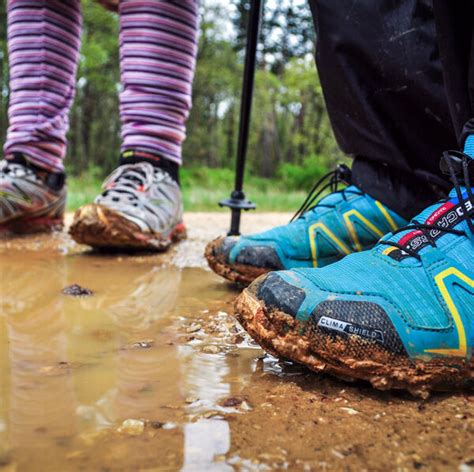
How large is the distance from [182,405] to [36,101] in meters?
1.61

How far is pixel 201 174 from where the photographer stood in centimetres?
1453

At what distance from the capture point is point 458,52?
868 mm

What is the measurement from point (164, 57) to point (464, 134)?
1.14 metres

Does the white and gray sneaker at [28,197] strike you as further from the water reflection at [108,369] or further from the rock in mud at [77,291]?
the rock in mud at [77,291]

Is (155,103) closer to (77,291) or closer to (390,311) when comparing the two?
(77,291)

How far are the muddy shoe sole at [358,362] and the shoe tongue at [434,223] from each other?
16 centimetres

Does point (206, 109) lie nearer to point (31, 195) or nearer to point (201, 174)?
point (201, 174)

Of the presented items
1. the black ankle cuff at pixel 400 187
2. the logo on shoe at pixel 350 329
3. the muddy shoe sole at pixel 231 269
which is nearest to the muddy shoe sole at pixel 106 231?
the muddy shoe sole at pixel 231 269

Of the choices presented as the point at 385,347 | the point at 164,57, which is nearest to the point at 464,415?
the point at 385,347

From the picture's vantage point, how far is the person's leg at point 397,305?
704mm

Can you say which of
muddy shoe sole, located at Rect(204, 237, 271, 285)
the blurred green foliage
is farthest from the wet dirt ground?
the blurred green foliage

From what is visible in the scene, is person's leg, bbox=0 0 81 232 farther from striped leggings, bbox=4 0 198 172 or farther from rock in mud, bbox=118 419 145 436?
rock in mud, bbox=118 419 145 436

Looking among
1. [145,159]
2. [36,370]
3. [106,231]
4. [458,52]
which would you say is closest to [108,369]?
[36,370]

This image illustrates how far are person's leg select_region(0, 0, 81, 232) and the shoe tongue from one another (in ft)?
4.75
